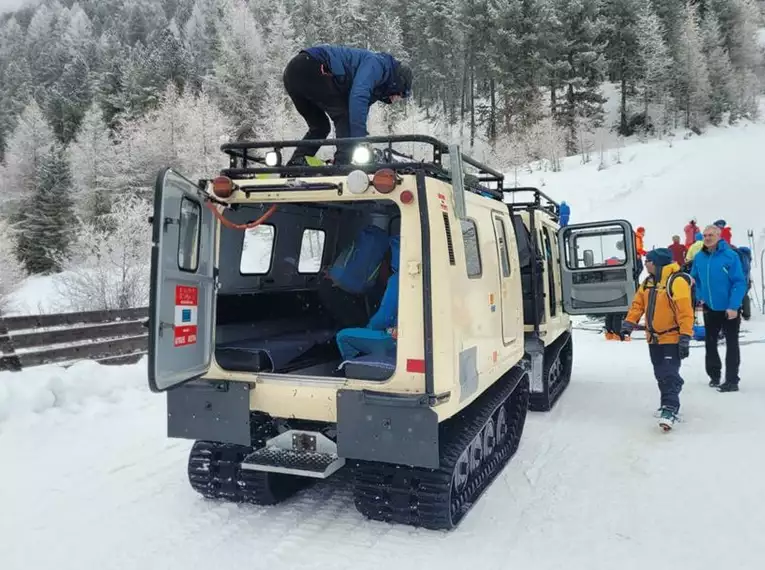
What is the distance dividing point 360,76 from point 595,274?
4.91 m

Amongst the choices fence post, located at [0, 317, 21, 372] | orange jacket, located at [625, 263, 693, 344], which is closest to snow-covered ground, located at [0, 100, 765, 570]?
fence post, located at [0, 317, 21, 372]

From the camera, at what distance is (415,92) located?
6362cm

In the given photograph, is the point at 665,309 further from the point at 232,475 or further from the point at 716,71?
the point at 716,71

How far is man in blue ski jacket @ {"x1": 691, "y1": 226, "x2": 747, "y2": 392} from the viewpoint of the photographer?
8.21 m

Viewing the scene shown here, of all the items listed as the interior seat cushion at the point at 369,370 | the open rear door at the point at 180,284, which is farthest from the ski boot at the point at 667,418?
the open rear door at the point at 180,284

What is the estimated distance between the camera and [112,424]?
22.7 ft

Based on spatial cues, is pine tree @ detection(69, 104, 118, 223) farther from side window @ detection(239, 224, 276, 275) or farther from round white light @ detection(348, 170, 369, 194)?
round white light @ detection(348, 170, 369, 194)

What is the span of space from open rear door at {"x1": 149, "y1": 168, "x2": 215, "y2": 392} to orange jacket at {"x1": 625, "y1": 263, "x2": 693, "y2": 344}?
192 inches

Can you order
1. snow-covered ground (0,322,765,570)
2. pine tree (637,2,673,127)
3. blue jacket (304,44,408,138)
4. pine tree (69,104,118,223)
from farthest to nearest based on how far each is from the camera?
pine tree (637,2,673,127)
pine tree (69,104,118,223)
blue jacket (304,44,408,138)
snow-covered ground (0,322,765,570)

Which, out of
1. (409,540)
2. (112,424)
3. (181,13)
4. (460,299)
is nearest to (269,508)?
(409,540)

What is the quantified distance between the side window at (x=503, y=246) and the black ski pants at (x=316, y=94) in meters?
1.71

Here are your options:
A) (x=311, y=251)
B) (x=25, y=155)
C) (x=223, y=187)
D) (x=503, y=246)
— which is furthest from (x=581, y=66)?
(x=223, y=187)

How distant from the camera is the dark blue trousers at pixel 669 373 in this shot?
6.89 meters

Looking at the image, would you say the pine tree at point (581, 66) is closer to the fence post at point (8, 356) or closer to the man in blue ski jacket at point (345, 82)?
the man in blue ski jacket at point (345, 82)
